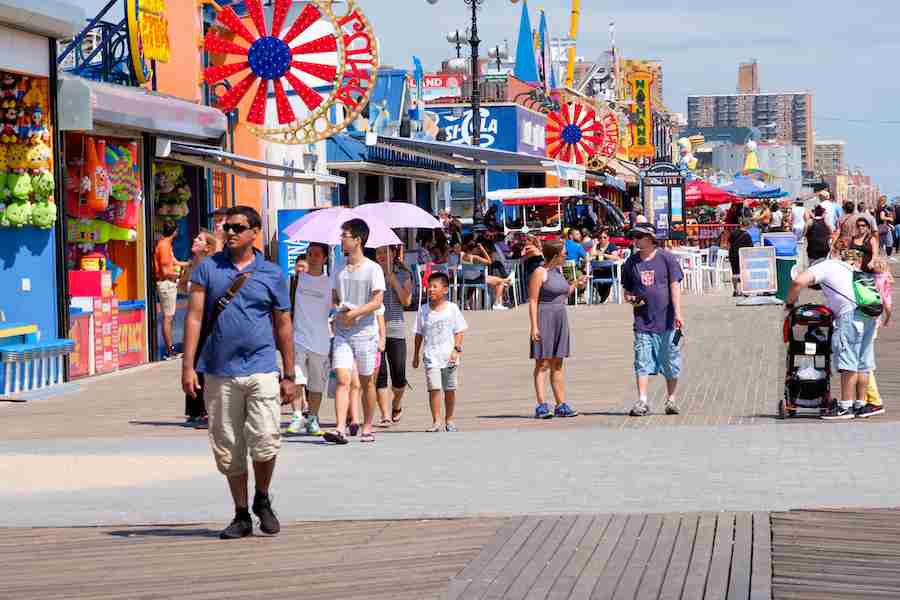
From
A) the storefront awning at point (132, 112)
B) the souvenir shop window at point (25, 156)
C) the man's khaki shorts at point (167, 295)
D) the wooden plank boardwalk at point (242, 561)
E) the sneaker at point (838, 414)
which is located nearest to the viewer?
the wooden plank boardwalk at point (242, 561)

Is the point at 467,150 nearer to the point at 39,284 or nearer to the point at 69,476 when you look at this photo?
the point at 39,284

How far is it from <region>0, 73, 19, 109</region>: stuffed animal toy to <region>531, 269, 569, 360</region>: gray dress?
265 inches

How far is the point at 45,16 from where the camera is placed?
17250 millimetres

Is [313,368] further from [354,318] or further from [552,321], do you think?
[552,321]

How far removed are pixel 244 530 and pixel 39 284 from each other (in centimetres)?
1000

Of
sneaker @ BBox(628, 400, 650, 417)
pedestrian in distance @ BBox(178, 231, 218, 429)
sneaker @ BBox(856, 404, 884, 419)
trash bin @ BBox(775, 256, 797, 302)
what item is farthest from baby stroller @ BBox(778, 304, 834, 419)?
trash bin @ BBox(775, 256, 797, 302)

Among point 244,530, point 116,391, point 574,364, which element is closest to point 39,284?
point 116,391

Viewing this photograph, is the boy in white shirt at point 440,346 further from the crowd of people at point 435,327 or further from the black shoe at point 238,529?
the black shoe at point 238,529

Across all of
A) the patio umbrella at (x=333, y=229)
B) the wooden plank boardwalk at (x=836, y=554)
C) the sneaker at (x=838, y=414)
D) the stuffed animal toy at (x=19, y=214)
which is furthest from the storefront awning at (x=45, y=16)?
the wooden plank boardwalk at (x=836, y=554)

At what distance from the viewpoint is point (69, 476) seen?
10.8 meters

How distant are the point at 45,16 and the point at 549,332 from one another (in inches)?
271

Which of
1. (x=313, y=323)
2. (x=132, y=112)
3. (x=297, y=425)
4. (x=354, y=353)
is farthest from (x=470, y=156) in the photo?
(x=354, y=353)

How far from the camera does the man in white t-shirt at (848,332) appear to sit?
1335 centimetres

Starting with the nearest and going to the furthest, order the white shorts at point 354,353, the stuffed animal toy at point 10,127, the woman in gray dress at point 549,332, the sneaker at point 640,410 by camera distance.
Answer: the white shorts at point 354,353, the sneaker at point 640,410, the woman in gray dress at point 549,332, the stuffed animal toy at point 10,127
